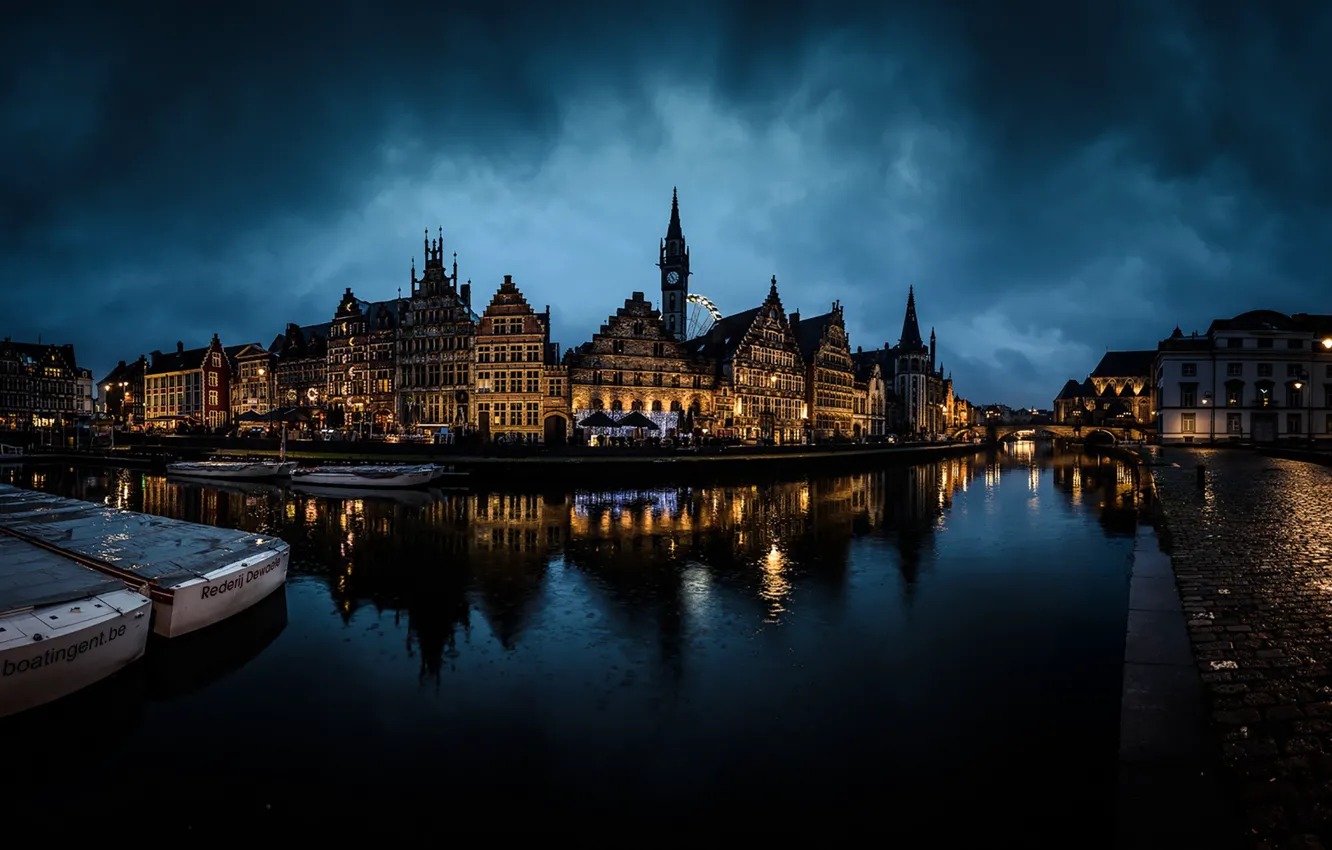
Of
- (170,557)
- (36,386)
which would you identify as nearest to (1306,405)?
(170,557)

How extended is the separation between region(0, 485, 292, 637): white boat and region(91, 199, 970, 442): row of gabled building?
3586cm

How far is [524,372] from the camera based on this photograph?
58094 millimetres

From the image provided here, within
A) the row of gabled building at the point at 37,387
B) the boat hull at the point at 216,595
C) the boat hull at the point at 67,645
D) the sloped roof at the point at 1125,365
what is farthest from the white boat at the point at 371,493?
the sloped roof at the point at 1125,365

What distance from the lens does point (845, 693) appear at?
372 inches

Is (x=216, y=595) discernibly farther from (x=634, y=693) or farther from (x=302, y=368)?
(x=302, y=368)

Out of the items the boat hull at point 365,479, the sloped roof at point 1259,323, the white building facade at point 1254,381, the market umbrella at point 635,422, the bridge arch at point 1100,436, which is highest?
the sloped roof at point 1259,323

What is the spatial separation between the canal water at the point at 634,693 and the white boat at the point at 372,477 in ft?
61.0

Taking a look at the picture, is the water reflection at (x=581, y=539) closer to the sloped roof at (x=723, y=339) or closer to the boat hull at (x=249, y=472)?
the boat hull at (x=249, y=472)

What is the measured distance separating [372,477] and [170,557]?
85.8ft

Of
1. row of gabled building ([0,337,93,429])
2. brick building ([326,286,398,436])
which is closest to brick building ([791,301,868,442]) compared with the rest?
brick building ([326,286,398,436])

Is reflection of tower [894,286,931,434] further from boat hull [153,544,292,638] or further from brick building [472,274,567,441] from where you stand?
boat hull [153,544,292,638]

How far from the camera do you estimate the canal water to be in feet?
23.5

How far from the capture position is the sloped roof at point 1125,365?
121500mm

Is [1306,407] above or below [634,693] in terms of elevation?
above
